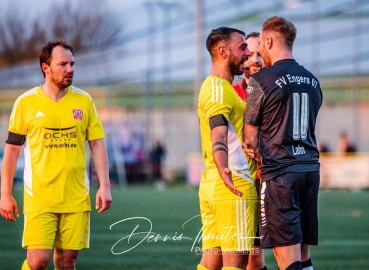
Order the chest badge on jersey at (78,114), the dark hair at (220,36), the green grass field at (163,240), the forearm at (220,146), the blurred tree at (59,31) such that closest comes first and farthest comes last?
1. the forearm at (220,146)
2. the dark hair at (220,36)
3. the chest badge on jersey at (78,114)
4. the green grass field at (163,240)
5. the blurred tree at (59,31)

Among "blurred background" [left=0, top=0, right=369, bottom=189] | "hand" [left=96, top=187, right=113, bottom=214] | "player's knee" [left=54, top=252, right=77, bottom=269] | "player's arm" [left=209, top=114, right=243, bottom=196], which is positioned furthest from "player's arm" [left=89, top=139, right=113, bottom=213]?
"blurred background" [left=0, top=0, right=369, bottom=189]

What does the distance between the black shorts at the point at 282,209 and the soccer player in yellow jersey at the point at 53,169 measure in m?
1.46

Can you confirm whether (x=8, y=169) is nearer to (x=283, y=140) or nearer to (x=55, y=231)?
(x=55, y=231)

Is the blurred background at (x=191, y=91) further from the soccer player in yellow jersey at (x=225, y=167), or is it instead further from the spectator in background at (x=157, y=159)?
the soccer player in yellow jersey at (x=225, y=167)

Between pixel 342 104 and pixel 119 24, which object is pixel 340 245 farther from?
pixel 119 24

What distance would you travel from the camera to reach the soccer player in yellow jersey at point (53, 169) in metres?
7.51

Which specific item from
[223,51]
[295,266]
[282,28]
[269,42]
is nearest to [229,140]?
[223,51]

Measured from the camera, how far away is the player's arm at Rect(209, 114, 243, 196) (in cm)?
662

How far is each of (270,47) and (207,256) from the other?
169cm

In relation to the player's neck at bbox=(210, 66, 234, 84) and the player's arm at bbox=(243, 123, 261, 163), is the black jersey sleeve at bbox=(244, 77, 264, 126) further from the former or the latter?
the player's neck at bbox=(210, 66, 234, 84)

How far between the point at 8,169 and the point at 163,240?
5908mm

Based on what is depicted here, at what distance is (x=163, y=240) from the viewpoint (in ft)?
43.4

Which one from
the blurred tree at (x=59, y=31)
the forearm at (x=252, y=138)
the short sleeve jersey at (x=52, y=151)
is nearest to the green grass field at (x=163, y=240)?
the short sleeve jersey at (x=52, y=151)

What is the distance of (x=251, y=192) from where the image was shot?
694cm
